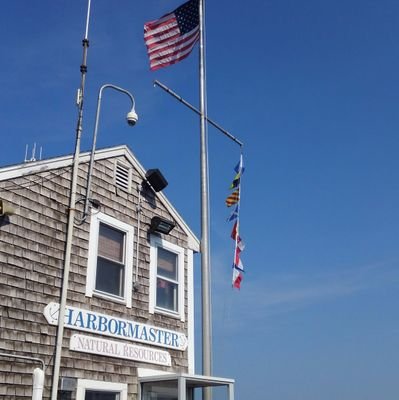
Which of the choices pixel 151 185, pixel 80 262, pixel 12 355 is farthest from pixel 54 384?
pixel 151 185

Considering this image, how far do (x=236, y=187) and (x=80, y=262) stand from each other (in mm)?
3955

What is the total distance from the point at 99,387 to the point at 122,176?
12.6 ft

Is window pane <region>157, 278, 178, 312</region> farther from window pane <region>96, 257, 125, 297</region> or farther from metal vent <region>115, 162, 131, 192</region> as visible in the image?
metal vent <region>115, 162, 131, 192</region>

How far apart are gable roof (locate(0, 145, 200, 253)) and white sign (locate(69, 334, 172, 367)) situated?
2560mm

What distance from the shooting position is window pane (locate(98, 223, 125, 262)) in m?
10.2

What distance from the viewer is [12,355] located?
7.98 meters

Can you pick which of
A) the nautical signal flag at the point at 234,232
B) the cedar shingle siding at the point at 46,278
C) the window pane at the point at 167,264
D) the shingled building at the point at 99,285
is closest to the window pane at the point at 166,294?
the shingled building at the point at 99,285

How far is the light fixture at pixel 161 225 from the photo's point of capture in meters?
11.2

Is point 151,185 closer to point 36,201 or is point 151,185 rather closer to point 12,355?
point 36,201

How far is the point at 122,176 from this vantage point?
10977mm

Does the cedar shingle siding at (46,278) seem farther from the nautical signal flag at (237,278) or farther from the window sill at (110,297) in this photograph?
the nautical signal flag at (237,278)

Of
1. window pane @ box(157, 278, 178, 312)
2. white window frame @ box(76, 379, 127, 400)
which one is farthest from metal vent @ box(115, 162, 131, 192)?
white window frame @ box(76, 379, 127, 400)

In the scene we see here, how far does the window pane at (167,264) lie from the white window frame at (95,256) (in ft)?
3.11

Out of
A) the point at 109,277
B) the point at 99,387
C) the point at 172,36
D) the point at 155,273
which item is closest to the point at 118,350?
the point at 99,387
